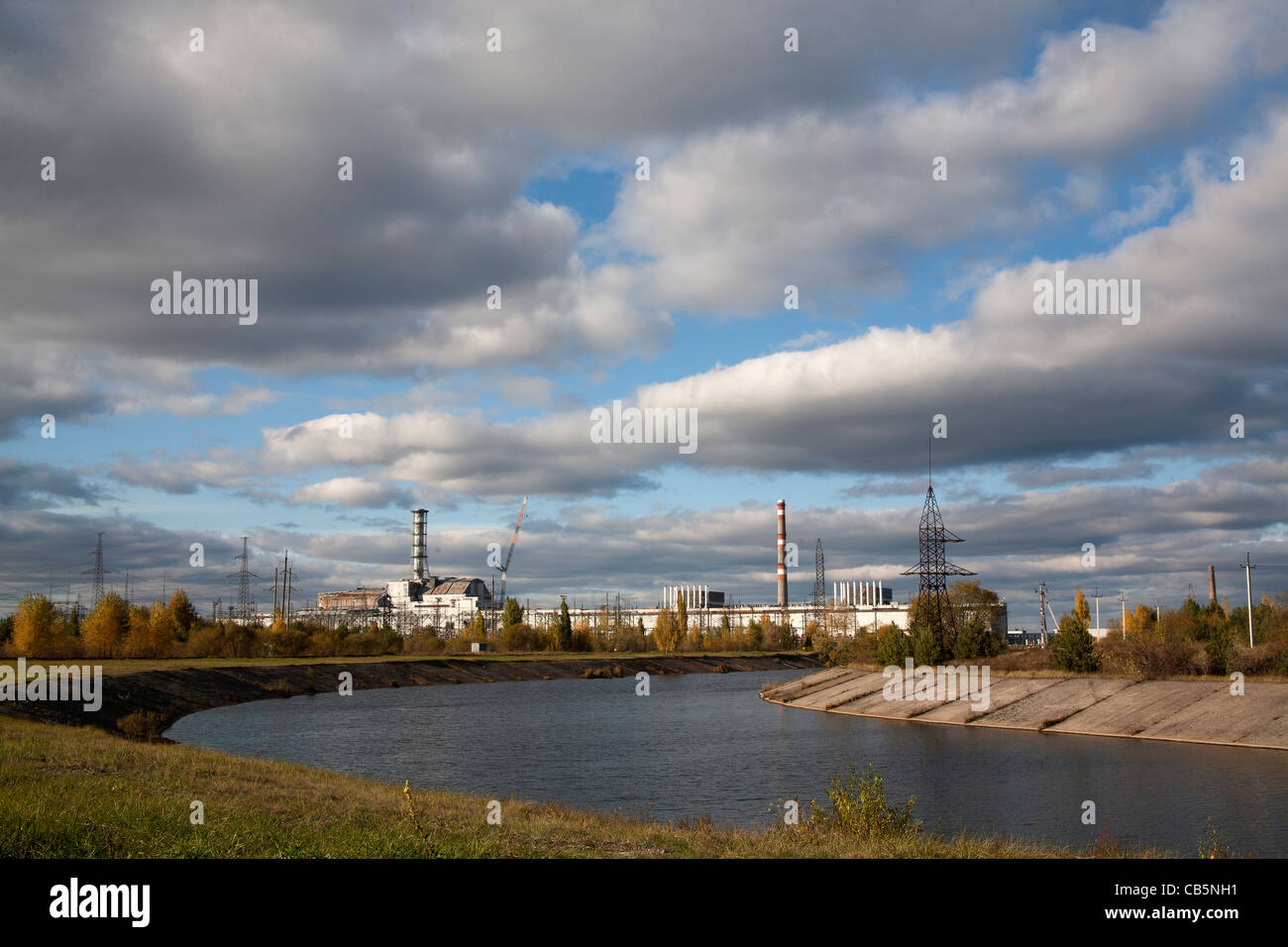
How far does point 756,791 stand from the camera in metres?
39.7

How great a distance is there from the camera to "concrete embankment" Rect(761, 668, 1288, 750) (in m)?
57.9

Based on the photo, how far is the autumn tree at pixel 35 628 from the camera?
3964 inches

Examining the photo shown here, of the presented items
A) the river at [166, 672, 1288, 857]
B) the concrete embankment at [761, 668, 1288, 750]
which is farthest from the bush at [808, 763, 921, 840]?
the concrete embankment at [761, 668, 1288, 750]

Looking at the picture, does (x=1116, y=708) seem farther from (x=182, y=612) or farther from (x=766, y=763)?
(x=182, y=612)

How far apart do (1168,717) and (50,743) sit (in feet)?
212

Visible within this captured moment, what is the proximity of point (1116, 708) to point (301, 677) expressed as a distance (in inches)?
3521

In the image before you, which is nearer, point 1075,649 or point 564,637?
Answer: point 1075,649

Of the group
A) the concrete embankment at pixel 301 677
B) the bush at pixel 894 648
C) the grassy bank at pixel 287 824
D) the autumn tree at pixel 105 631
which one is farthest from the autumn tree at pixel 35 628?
the bush at pixel 894 648

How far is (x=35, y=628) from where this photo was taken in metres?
101

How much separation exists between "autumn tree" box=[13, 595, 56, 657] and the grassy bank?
8239cm

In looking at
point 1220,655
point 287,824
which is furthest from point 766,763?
point 1220,655

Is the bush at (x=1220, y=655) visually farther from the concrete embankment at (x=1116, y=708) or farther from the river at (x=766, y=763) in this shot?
the river at (x=766, y=763)
